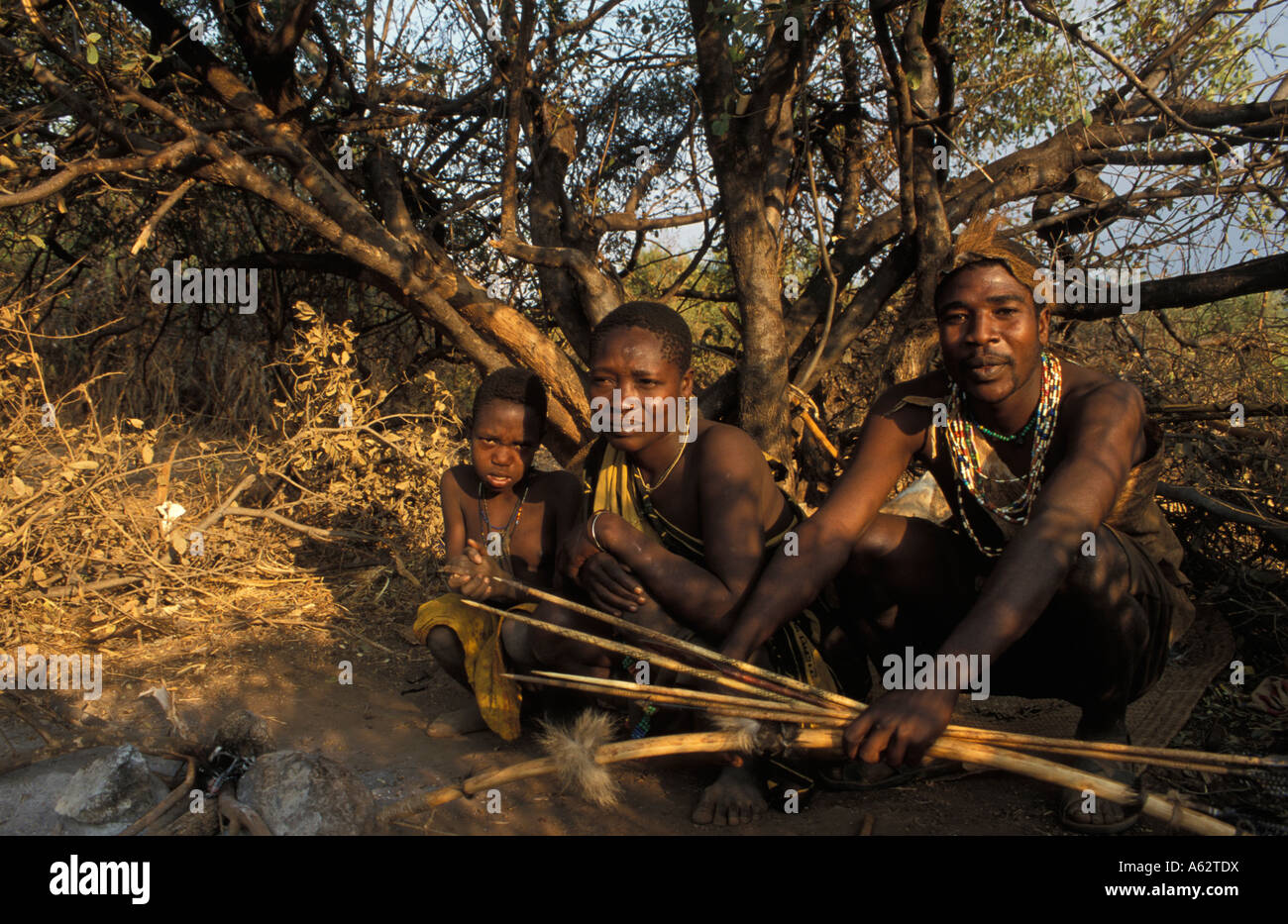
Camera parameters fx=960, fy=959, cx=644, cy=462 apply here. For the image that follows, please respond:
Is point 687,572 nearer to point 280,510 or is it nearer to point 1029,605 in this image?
point 1029,605

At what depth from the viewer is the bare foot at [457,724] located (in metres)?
3.15

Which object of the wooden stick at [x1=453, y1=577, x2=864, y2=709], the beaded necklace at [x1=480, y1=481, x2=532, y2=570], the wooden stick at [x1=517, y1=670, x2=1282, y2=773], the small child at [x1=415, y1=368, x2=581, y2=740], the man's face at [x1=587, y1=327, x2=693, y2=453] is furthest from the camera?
the beaded necklace at [x1=480, y1=481, x2=532, y2=570]

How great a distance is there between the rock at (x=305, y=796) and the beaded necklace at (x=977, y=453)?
1.85 metres

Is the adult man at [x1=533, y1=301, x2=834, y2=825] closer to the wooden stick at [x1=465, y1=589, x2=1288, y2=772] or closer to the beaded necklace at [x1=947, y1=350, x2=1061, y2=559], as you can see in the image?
the wooden stick at [x1=465, y1=589, x2=1288, y2=772]

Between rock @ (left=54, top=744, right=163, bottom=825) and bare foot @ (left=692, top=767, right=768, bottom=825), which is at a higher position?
rock @ (left=54, top=744, right=163, bottom=825)

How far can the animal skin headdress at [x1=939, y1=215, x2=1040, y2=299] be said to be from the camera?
8.64 feet

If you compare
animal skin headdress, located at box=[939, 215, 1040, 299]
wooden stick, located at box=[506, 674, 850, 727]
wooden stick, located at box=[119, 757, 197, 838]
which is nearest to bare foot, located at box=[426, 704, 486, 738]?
wooden stick, located at box=[119, 757, 197, 838]

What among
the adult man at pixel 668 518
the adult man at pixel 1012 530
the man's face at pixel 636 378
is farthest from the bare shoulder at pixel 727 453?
the adult man at pixel 1012 530

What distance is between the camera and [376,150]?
5266 mm

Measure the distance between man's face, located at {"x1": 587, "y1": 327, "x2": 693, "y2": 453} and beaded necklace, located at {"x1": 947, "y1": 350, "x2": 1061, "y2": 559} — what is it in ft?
2.74

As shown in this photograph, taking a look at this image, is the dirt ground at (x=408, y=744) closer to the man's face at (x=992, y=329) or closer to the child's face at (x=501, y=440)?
the child's face at (x=501, y=440)

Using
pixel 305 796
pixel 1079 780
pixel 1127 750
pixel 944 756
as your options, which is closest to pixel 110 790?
pixel 305 796

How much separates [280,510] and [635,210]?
2475mm

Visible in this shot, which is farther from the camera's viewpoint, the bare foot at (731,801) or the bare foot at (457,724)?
the bare foot at (457,724)
